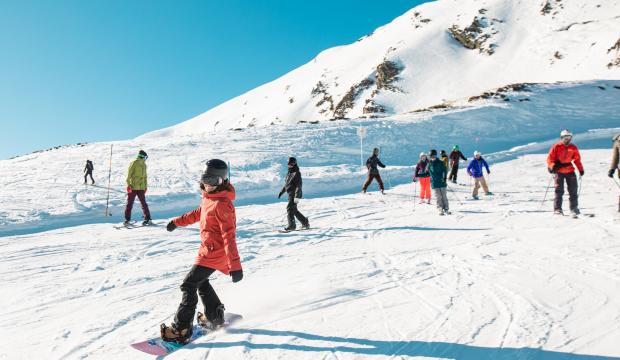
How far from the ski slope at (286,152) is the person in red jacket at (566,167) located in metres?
8.93

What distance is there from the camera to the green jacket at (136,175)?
9.95m

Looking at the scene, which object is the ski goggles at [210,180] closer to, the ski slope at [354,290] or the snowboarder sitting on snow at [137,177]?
the ski slope at [354,290]

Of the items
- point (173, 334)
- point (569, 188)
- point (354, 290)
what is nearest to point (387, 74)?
point (569, 188)

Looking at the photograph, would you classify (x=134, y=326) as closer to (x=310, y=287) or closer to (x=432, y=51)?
(x=310, y=287)

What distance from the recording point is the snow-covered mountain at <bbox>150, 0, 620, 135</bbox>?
68.1 m

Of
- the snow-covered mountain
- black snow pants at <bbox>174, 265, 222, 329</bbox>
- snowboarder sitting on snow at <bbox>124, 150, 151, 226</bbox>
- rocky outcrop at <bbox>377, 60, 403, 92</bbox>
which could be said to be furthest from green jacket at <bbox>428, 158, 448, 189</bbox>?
rocky outcrop at <bbox>377, 60, 403, 92</bbox>

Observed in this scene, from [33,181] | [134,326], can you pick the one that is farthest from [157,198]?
Answer: [134,326]

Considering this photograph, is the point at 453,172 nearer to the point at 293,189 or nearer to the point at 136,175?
the point at 293,189

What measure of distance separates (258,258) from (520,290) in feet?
14.0

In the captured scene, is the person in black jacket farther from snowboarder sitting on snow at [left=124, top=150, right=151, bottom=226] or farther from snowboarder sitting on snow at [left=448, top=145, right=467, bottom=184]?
snowboarder sitting on snow at [left=448, top=145, right=467, bottom=184]

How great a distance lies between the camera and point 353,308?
4.29 meters

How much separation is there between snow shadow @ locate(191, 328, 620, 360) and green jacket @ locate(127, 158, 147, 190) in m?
7.34

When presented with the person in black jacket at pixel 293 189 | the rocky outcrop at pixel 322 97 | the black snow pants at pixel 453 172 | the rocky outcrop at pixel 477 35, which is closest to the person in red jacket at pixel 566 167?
the person in black jacket at pixel 293 189

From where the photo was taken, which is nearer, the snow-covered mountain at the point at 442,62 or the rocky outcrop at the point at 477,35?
the snow-covered mountain at the point at 442,62
